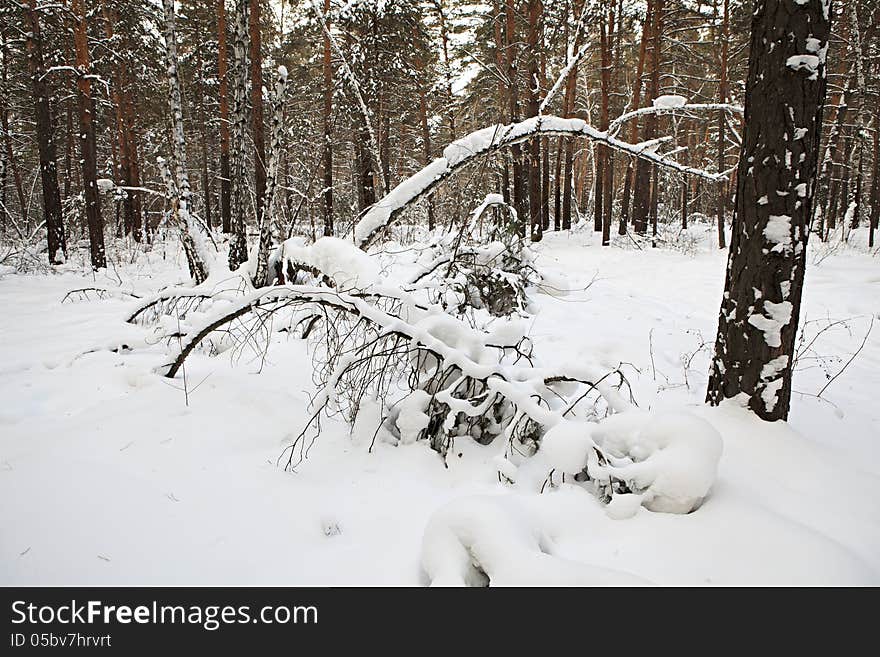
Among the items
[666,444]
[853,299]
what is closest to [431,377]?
[666,444]

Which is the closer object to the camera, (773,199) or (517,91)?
(773,199)

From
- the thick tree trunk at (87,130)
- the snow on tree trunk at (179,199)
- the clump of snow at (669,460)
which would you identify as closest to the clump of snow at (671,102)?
the clump of snow at (669,460)

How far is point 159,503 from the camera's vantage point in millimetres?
2299

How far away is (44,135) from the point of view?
36.1 feet

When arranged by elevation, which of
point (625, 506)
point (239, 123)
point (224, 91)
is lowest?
point (625, 506)

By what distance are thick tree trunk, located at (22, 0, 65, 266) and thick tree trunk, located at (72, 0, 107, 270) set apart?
2.38ft

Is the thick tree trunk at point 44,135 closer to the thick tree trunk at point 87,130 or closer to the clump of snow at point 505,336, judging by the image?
the thick tree trunk at point 87,130

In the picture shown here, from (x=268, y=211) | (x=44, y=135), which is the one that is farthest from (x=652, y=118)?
(x=44, y=135)

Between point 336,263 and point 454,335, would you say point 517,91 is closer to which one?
point 336,263

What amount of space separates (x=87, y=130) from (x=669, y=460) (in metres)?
14.5

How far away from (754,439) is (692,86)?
24894 millimetres

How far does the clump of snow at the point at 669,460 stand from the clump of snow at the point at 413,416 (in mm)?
1119

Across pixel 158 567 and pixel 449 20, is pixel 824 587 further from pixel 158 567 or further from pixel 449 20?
pixel 449 20

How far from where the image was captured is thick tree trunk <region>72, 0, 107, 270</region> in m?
10.2
